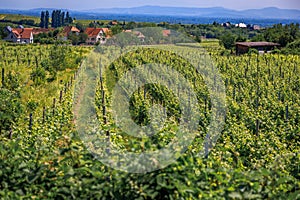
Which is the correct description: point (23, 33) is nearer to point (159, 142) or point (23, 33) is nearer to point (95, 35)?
point (95, 35)

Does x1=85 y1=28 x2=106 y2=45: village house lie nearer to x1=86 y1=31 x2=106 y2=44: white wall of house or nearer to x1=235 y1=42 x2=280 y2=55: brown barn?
x1=86 y1=31 x2=106 y2=44: white wall of house

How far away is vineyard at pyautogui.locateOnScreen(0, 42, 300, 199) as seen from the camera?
4.29 metres

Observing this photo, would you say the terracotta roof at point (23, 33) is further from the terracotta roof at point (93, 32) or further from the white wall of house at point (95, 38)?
the white wall of house at point (95, 38)

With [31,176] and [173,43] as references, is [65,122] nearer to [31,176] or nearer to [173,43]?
[31,176]

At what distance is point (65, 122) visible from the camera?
34.2 feet

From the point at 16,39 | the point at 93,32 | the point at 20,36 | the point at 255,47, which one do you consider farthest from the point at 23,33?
the point at 255,47

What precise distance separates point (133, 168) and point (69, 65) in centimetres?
2475

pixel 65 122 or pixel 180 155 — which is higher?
pixel 180 155

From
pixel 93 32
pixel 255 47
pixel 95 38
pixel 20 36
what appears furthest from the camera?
pixel 20 36

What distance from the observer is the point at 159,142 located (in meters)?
4.53

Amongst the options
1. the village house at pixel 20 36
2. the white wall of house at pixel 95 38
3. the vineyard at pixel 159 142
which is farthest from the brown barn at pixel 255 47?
the village house at pixel 20 36

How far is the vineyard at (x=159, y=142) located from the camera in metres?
4.29

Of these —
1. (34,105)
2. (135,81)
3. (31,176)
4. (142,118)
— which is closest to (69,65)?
(135,81)

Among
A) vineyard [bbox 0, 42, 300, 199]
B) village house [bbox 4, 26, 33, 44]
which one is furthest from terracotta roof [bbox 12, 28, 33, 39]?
vineyard [bbox 0, 42, 300, 199]
